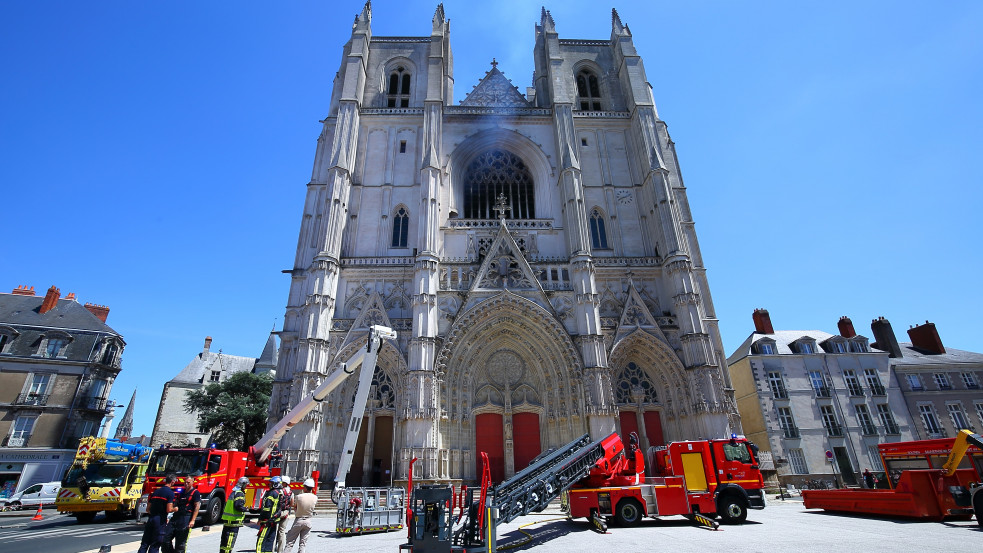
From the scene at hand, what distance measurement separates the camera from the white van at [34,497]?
19109 millimetres

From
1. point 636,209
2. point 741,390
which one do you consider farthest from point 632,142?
point 741,390

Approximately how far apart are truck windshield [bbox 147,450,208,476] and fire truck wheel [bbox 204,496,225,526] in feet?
2.76

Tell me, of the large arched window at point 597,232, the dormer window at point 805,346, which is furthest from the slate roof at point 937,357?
the large arched window at point 597,232

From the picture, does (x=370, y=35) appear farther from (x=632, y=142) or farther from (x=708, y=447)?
(x=708, y=447)

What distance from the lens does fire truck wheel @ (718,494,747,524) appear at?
34.9 ft

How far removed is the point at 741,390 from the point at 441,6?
2943cm

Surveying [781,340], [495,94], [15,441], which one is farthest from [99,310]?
[781,340]

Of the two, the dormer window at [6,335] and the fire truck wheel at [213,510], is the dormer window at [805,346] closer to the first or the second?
the fire truck wheel at [213,510]

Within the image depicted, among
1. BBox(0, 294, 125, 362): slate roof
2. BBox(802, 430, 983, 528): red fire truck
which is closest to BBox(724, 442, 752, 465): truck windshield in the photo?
BBox(802, 430, 983, 528): red fire truck

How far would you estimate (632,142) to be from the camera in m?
26.1

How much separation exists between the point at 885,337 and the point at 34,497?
43741 millimetres

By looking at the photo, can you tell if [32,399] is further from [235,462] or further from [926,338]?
[926,338]

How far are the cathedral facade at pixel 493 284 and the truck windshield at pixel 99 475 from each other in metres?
4.94

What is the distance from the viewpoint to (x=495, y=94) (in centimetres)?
2886
